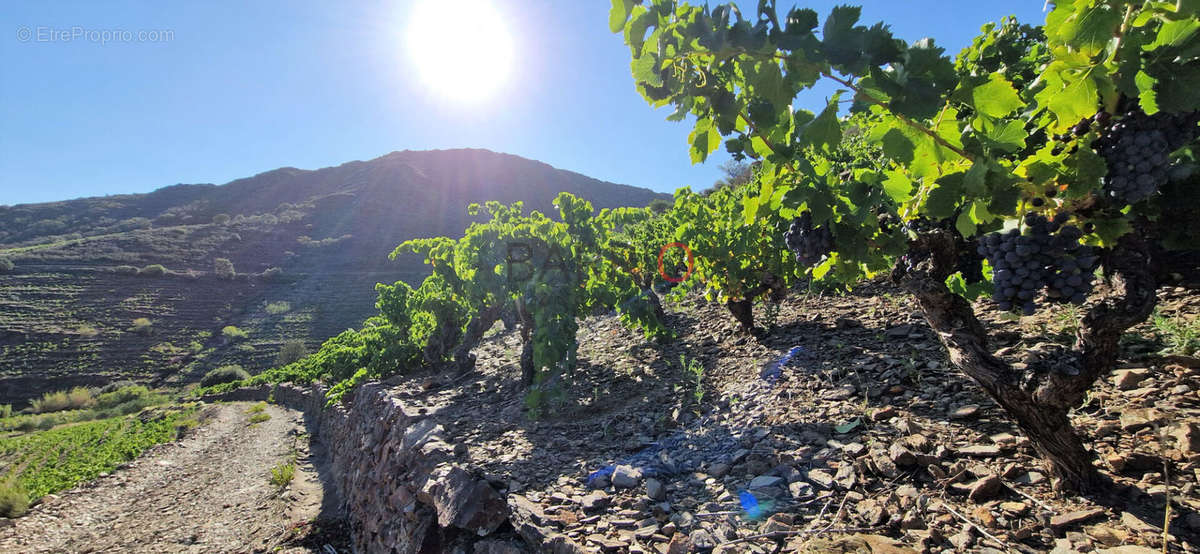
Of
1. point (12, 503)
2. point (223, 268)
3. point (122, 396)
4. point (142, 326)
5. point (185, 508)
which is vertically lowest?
point (122, 396)

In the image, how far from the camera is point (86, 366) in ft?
111

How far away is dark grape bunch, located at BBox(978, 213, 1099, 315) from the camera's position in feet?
6.30

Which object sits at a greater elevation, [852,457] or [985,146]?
[985,146]

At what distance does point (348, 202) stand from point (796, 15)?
88.4 metres

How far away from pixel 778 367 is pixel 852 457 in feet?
6.65

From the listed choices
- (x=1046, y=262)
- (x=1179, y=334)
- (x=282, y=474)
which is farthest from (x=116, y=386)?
(x=1179, y=334)

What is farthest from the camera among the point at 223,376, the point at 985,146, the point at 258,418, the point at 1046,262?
the point at 223,376

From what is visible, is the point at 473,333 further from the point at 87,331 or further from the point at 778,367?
the point at 87,331

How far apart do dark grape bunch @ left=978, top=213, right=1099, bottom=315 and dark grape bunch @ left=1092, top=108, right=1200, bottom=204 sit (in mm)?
210

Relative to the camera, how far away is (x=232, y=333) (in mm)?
39938

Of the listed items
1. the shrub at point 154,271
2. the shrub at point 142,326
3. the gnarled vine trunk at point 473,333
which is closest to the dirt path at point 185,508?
the gnarled vine trunk at point 473,333

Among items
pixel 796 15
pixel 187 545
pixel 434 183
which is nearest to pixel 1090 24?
pixel 796 15

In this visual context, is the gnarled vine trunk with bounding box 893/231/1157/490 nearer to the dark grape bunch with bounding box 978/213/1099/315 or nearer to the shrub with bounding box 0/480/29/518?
the dark grape bunch with bounding box 978/213/1099/315

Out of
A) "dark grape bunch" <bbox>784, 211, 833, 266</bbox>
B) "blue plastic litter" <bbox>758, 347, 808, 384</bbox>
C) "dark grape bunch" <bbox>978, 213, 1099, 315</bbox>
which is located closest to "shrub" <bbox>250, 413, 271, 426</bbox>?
"blue plastic litter" <bbox>758, 347, 808, 384</bbox>
